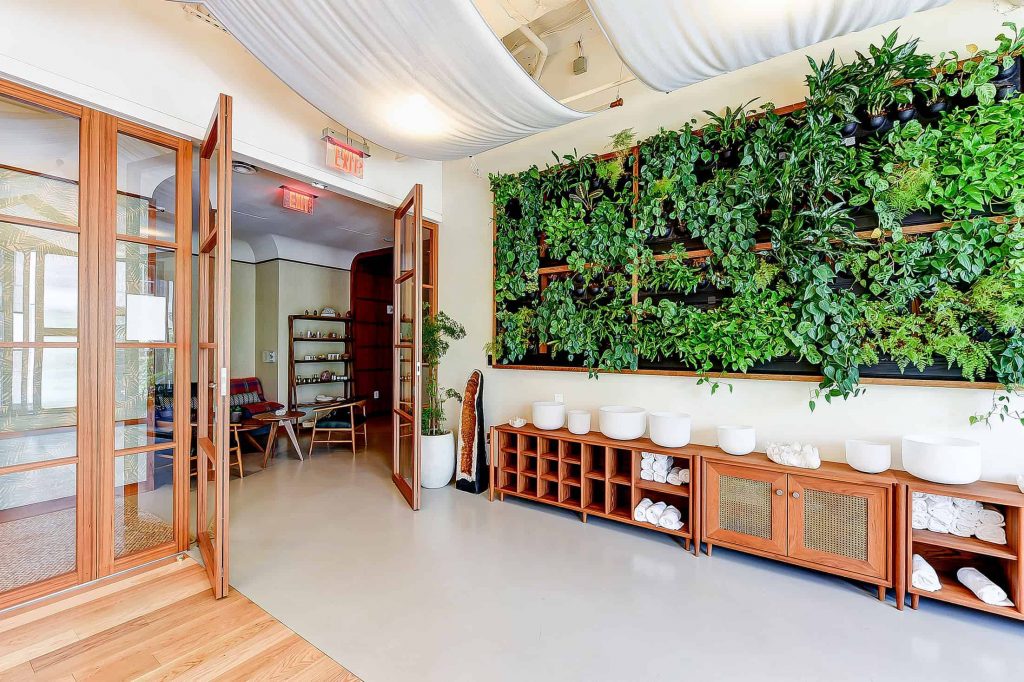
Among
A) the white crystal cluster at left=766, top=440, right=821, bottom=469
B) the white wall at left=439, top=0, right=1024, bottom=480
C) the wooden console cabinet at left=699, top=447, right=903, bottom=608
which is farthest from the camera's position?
the white crystal cluster at left=766, top=440, right=821, bottom=469

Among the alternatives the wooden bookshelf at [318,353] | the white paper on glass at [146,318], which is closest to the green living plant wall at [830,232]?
the white paper on glass at [146,318]

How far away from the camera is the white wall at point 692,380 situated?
2.38 metres

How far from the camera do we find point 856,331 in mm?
2502

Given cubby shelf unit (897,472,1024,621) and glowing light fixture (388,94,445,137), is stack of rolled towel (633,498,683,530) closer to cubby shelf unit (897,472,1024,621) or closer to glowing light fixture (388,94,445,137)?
cubby shelf unit (897,472,1024,621)

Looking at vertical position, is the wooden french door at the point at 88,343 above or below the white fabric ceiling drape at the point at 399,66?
below

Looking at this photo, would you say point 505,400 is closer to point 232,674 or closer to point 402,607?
point 402,607

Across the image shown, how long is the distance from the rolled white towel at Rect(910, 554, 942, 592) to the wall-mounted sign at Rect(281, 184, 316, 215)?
18.0 feet

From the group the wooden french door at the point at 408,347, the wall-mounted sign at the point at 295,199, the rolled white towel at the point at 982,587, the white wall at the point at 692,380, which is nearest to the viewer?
the rolled white towel at the point at 982,587

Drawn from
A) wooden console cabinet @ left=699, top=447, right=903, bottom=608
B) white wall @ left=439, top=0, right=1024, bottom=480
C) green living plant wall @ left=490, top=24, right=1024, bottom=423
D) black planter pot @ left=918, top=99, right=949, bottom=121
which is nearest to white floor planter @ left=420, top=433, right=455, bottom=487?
white wall @ left=439, top=0, right=1024, bottom=480

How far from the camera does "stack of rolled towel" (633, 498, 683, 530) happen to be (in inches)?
115

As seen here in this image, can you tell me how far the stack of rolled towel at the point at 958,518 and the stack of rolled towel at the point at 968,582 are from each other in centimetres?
18

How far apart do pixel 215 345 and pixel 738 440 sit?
3.08 metres

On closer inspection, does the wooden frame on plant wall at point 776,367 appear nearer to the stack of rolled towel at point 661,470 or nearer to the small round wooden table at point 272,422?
the stack of rolled towel at point 661,470

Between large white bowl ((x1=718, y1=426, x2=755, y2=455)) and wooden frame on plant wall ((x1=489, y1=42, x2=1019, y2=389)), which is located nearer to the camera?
wooden frame on plant wall ((x1=489, y1=42, x2=1019, y2=389))
